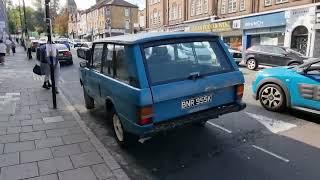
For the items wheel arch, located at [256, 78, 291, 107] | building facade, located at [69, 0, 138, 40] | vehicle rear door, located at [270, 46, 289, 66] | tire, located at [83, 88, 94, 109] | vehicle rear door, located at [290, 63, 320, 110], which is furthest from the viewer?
building facade, located at [69, 0, 138, 40]

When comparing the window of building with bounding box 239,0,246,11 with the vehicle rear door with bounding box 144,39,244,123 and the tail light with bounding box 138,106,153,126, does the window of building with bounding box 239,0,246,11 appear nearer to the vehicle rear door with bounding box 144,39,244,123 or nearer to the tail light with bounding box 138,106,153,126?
the vehicle rear door with bounding box 144,39,244,123

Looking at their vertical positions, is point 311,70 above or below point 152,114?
above

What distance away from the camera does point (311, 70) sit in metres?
6.24

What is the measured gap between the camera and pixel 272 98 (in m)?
7.02

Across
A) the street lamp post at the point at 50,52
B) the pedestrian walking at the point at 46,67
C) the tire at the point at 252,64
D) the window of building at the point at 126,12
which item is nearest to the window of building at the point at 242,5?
the tire at the point at 252,64

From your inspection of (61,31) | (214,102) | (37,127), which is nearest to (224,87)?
(214,102)

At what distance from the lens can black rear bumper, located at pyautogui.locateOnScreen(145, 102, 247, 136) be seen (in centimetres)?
436

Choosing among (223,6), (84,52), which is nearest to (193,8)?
(223,6)

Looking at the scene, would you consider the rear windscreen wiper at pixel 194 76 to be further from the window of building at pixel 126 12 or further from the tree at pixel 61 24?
the tree at pixel 61 24

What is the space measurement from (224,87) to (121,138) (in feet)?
6.13

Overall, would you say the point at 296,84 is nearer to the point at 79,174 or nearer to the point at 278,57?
the point at 79,174

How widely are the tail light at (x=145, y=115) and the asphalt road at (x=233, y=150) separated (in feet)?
2.36

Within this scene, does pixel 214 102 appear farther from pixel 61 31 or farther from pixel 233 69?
pixel 61 31

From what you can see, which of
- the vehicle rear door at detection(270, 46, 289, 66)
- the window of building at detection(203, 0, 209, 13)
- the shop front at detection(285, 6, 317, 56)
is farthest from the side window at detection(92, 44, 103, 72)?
the window of building at detection(203, 0, 209, 13)
